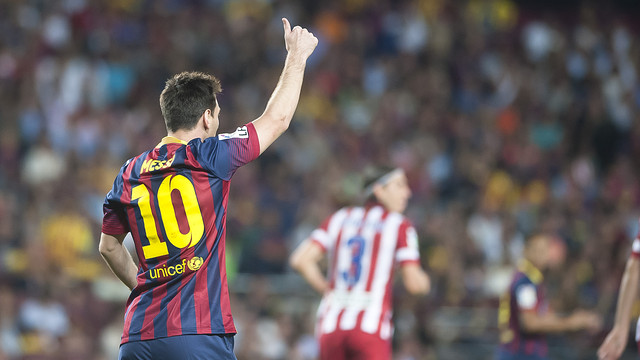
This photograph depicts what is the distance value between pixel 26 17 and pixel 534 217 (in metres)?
9.10

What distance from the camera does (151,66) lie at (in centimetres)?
1430

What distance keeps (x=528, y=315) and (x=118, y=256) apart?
4.87m

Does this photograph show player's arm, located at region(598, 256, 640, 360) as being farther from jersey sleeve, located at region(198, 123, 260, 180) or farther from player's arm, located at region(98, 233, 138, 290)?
player's arm, located at region(98, 233, 138, 290)

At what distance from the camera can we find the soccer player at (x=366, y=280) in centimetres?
661

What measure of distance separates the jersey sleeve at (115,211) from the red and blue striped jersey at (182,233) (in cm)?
8

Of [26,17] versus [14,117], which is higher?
[26,17]

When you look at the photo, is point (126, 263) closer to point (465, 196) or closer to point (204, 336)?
point (204, 336)

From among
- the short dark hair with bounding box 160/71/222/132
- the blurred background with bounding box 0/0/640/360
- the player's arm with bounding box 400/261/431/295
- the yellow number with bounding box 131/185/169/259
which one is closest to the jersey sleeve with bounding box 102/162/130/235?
the yellow number with bounding box 131/185/169/259

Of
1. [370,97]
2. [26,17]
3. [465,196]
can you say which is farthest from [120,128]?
[465,196]

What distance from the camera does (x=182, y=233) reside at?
3977mm

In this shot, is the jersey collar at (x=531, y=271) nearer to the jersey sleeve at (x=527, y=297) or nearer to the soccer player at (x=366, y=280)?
the jersey sleeve at (x=527, y=297)

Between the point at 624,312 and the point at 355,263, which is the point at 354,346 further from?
the point at 624,312

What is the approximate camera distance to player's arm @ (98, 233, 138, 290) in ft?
14.2

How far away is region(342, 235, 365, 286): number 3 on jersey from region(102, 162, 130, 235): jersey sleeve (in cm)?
280
